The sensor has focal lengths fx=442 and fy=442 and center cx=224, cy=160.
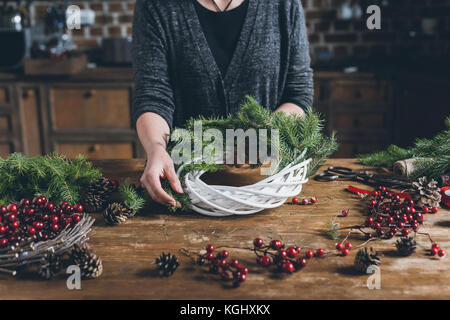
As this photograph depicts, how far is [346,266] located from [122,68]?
8.42 feet

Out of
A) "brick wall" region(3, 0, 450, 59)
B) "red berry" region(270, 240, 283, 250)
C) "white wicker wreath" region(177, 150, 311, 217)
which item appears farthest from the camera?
"brick wall" region(3, 0, 450, 59)

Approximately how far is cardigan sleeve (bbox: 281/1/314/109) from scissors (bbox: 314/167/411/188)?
36 cm

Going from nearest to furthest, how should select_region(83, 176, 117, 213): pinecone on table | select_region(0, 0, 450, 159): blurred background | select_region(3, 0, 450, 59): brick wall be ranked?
select_region(83, 176, 117, 213): pinecone on table, select_region(0, 0, 450, 159): blurred background, select_region(3, 0, 450, 59): brick wall

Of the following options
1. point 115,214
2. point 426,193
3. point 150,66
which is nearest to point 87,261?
point 115,214

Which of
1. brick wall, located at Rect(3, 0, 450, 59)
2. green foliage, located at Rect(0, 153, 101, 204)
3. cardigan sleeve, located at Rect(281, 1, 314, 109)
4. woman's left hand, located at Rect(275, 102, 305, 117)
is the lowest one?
green foliage, located at Rect(0, 153, 101, 204)

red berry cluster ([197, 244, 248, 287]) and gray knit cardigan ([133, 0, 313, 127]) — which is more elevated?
gray knit cardigan ([133, 0, 313, 127])

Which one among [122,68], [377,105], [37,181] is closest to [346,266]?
[37,181]

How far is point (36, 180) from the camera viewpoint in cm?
92

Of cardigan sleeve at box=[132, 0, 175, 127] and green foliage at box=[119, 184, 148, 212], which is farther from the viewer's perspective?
cardigan sleeve at box=[132, 0, 175, 127]

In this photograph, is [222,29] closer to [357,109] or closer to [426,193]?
[426,193]

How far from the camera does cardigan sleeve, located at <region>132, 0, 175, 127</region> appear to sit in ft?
4.19

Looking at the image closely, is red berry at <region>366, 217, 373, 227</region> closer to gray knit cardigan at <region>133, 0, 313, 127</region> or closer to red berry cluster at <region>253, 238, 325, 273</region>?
red berry cluster at <region>253, 238, 325, 273</region>

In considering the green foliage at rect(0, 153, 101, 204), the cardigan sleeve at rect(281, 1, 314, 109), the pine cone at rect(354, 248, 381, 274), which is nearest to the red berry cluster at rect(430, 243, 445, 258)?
the pine cone at rect(354, 248, 381, 274)
